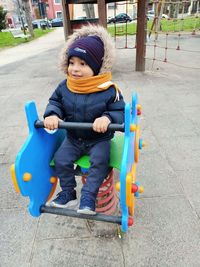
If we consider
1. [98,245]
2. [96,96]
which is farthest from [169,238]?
[96,96]

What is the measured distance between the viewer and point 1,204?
233 centimetres

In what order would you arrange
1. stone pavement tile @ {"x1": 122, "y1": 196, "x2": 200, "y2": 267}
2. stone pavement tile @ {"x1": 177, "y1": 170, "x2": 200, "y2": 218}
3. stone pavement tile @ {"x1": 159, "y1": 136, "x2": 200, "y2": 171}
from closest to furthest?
stone pavement tile @ {"x1": 122, "y1": 196, "x2": 200, "y2": 267} < stone pavement tile @ {"x1": 177, "y1": 170, "x2": 200, "y2": 218} < stone pavement tile @ {"x1": 159, "y1": 136, "x2": 200, "y2": 171}

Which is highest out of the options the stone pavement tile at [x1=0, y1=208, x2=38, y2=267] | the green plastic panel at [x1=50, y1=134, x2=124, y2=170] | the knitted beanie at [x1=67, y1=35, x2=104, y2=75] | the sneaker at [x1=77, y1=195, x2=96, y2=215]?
the knitted beanie at [x1=67, y1=35, x2=104, y2=75]

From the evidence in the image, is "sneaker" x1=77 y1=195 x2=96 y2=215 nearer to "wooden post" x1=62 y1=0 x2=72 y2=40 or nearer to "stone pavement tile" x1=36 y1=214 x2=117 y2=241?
"stone pavement tile" x1=36 y1=214 x2=117 y2=241

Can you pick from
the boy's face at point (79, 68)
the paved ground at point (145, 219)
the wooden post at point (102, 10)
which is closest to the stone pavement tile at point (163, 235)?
the paved ground at point (145, 219)

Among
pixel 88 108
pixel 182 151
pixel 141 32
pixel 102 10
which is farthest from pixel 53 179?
pixel 141 32

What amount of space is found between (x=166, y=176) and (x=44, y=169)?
1.22 metres

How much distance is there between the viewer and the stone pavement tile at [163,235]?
1.74 metres

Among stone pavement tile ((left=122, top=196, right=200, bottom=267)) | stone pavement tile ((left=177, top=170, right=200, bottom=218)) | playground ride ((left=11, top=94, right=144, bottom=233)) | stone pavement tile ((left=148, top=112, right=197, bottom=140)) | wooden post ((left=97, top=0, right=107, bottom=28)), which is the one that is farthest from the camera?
wooden post ((left=97, top=0, right=107, bottom=28))

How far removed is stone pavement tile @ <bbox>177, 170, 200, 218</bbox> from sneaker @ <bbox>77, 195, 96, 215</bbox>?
0.94m

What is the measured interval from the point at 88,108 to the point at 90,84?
0.16 metres

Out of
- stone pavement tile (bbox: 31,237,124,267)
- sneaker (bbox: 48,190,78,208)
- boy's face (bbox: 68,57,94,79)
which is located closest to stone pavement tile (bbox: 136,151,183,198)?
stone pavement tile (bbox: 31,237,124,267)

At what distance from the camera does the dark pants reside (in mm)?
1700

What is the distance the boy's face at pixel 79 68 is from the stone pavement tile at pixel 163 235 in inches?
45.2
